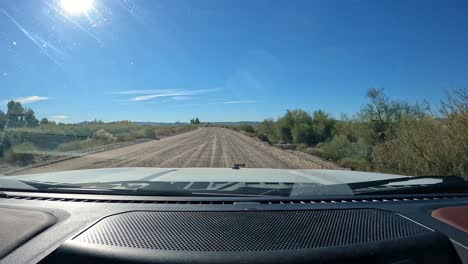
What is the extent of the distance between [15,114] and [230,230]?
103 ft

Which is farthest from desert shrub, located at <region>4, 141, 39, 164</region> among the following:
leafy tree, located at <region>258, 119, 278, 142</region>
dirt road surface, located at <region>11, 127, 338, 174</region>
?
leafy tree, located at <region>258, 119, 278, 142</region>

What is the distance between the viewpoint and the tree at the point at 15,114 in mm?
28822

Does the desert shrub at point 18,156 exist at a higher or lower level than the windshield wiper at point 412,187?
lower

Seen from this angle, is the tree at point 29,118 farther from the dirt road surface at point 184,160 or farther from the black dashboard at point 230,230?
the black dashboard at point 230,230

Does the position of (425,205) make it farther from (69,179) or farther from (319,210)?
(69,179)

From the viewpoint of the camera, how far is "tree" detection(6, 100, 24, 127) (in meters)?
28.8

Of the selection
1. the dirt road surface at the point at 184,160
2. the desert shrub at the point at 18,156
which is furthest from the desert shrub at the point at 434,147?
the desert shrub at the point at 18,156

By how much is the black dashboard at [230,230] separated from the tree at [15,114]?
2891cm

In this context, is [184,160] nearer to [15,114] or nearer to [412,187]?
[15,114]

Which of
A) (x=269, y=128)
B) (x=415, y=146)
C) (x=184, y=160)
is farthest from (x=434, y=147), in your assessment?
(x=269, y=128)

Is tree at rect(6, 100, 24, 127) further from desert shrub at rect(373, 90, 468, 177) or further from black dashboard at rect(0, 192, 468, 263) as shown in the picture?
black dashboard at rect(0, 192, 468, 263)

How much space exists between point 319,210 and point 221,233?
2.76ft

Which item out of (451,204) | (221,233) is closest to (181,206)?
(221,233)

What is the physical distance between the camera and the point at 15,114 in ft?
97.0
